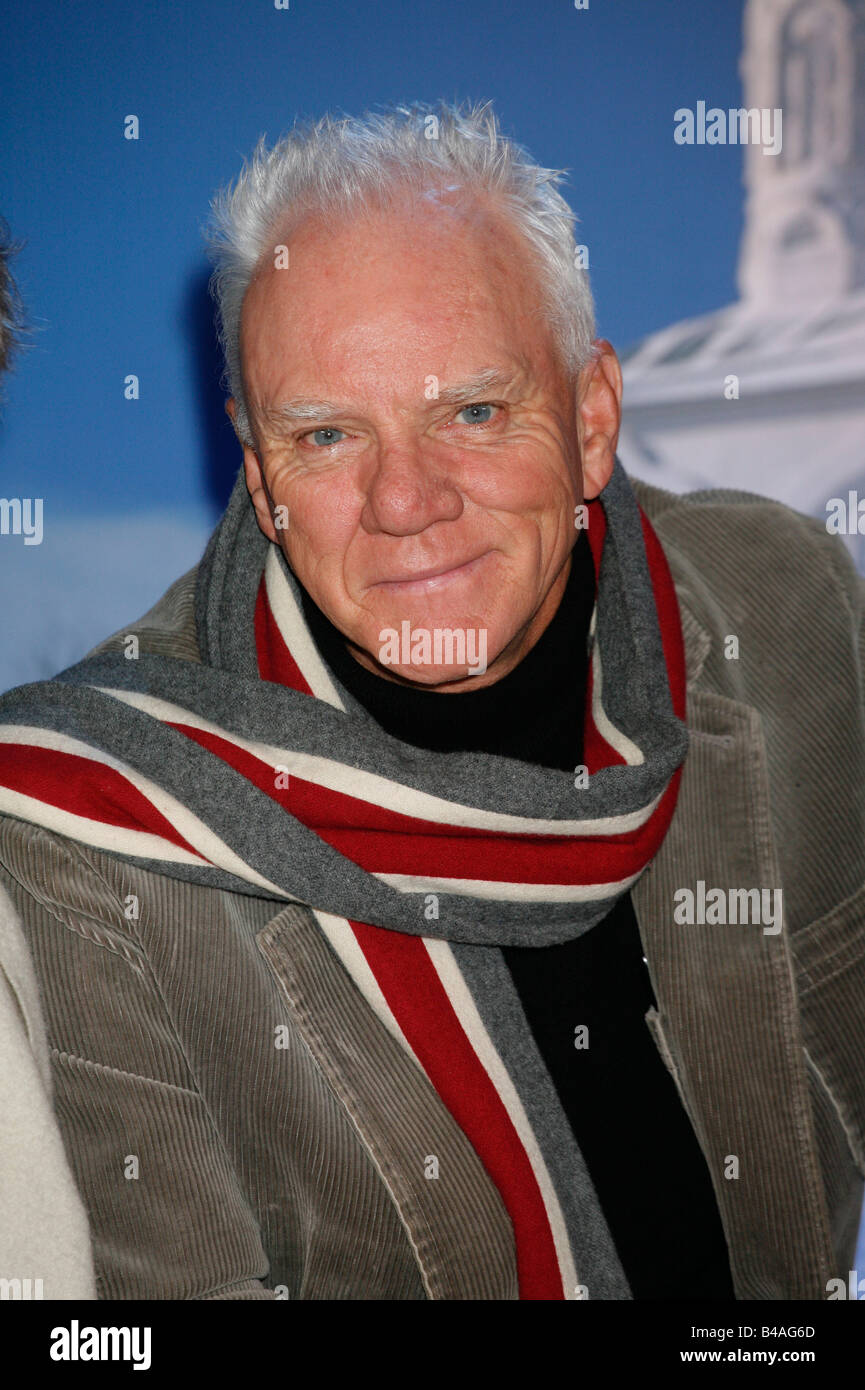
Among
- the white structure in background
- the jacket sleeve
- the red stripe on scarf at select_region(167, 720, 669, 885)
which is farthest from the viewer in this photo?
the white structure in background

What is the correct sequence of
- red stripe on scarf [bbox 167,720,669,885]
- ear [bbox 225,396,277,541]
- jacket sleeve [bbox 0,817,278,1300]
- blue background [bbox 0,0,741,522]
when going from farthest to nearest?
1. blue background [bbox 0,0,741,522]
2. ear [bbox 225,396,277,541]
3. red stripe on scarf [bbox 167,720,669,885]
4. jacket sleeve [bbox 0,817,278,1300]

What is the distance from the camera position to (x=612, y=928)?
5.05 ft

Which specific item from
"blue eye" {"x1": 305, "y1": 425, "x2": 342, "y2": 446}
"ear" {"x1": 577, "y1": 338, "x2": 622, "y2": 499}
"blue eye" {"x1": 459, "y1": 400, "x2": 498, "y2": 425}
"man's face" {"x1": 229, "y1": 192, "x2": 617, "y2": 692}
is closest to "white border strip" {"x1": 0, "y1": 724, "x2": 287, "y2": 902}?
"man's face" {"x1": 229, "y1": 192, "x2": 617, "y2": 692}

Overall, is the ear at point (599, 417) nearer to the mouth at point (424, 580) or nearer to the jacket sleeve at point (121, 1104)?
the mouth at point (424, 580)

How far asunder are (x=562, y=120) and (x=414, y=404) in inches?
36.6

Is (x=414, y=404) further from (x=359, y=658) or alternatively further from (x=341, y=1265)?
(x=341, y=1265)

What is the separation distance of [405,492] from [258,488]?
0.89 feet

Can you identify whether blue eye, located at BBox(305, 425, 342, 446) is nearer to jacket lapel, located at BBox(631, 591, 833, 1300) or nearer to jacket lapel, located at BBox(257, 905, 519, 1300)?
jacket lapel, located at BBox(257, 905, 519, 1300)

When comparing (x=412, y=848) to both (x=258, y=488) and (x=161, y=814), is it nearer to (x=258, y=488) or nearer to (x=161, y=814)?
(x=161, y=814)

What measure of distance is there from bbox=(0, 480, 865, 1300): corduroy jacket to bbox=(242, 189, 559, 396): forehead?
0.41 metres

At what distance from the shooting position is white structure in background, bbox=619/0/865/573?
2.02 m

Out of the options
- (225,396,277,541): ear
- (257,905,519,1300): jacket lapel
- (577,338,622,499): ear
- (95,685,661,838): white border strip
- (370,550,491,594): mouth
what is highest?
(577,338,622,499): ear

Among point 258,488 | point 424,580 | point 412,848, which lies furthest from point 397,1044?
point 258,488

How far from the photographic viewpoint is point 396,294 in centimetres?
127
